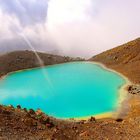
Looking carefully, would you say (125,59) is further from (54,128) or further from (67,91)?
(54,128)

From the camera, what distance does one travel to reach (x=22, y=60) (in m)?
112

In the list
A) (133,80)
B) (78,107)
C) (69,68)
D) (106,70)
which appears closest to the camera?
(78,107)

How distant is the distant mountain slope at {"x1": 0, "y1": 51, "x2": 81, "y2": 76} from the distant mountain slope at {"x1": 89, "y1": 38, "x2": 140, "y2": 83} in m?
13.6

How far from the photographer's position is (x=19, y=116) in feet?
108

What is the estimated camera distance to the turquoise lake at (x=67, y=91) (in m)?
55.6

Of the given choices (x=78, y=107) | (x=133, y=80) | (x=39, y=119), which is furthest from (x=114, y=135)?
(x=133, y=80)

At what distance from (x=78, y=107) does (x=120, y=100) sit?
7.00m

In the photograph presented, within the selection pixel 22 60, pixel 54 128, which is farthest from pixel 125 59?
pixel 54 128

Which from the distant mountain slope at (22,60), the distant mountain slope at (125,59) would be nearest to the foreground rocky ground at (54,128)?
the distant mountain slope at (125,59)

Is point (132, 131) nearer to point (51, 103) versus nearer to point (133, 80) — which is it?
point (51, 103)

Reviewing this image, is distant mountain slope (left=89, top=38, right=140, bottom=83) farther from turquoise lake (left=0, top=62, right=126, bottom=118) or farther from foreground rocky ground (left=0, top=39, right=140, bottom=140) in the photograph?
foreground rocky ground (left=0, top=39, right=140, bottom=140)

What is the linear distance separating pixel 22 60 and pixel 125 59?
103 feet

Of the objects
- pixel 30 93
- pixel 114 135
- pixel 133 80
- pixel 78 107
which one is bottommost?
pixel 114 135

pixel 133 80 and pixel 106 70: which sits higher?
pixel 106 70
